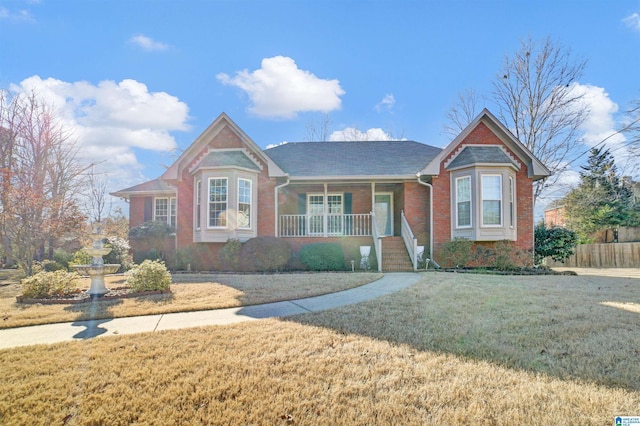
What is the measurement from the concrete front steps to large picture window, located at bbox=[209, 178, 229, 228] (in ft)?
22.4

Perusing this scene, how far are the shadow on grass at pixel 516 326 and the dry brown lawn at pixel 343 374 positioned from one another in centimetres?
3

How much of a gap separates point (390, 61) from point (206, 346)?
51.0 ft

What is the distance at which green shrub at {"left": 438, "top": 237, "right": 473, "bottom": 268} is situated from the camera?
13625 mm

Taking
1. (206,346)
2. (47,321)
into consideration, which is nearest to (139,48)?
(47,321)

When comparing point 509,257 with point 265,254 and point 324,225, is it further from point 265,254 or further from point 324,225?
point 265,254

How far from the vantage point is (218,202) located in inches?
567

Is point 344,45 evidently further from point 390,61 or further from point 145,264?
point 145,264

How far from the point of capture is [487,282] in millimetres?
9820

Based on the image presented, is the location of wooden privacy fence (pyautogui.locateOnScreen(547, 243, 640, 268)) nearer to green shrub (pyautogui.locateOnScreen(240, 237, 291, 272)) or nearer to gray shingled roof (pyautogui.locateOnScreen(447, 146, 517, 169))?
gray shingled roof (pyautogui.locateOnScreen(447, 146, 517, 169))

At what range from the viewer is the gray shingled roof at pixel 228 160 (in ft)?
46.9

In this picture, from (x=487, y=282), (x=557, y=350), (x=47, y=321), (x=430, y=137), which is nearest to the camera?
(x=557, y=350)

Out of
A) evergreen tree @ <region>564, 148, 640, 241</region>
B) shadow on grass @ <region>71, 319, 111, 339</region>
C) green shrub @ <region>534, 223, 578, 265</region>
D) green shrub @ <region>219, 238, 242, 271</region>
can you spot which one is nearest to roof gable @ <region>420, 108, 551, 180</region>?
green shrub @ <region>534, 223, 578, 265</region>

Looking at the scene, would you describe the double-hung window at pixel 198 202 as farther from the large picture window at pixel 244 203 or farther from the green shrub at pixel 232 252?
the green shrub at pixel 232 252

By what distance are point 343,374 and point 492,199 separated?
12497 mm
